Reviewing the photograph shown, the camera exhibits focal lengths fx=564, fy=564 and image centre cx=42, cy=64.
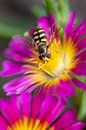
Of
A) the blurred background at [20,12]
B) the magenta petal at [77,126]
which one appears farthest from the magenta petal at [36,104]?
the blurred background at [20,12]

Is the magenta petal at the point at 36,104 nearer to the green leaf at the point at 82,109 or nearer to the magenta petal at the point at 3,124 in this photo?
the magenta petal at the point at 3,124

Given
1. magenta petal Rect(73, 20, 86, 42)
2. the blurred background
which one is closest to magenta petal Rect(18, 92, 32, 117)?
magenta petal Rect(73, 20, 86, 42)

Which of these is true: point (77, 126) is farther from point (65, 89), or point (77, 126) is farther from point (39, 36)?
point (39, 36)

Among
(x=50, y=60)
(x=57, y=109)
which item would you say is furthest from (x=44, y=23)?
(x=57, y=109)

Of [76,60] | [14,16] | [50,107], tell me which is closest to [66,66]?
[76,60]

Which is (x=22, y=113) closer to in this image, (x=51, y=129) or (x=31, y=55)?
(x=51, y=129)
